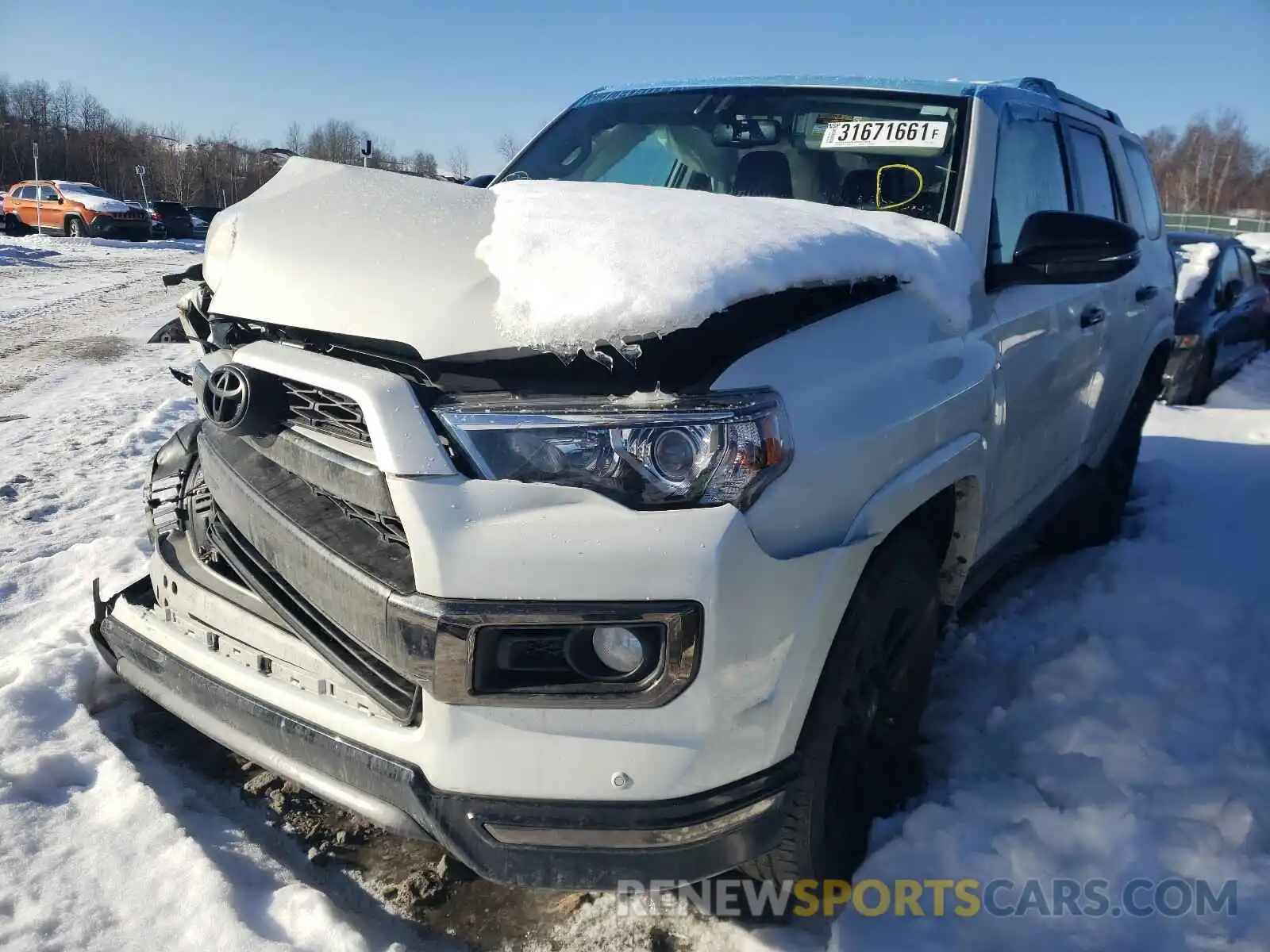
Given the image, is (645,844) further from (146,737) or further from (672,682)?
(146,737)

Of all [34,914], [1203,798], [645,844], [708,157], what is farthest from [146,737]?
[1203,798]

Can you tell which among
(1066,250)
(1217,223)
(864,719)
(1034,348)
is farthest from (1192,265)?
(1217,223)

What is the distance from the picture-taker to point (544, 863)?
1.64 meters

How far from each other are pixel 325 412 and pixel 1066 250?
1.89m

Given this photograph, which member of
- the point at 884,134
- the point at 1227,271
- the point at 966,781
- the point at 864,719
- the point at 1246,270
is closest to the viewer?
the point at 864,719

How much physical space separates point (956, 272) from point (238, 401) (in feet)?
5.56

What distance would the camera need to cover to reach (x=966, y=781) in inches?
95.7

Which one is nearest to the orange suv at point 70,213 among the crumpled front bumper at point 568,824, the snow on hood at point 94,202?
the snow on hood at point 94,202

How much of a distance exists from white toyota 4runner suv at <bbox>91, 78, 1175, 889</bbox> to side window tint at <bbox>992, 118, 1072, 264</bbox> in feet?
1.02

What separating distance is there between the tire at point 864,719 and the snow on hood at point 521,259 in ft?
2.08

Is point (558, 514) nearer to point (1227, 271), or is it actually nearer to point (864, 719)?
point (864, 719)

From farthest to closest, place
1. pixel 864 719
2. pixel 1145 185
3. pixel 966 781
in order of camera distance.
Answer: pixel 1145 185 → pixel 966 781 → pixel 864 719

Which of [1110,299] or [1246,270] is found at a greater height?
[1246,270]

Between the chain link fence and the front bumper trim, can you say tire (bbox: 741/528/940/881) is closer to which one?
the front bumper trim
